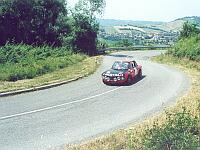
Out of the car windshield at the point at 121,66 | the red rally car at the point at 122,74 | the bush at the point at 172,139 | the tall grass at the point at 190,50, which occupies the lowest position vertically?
the tall grass at the point at 190,50

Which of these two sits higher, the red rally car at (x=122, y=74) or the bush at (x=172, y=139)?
the bush at (x=172, y=139)

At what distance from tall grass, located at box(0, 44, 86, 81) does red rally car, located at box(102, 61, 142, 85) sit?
A: 4566 millimetres

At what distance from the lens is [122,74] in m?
25.3

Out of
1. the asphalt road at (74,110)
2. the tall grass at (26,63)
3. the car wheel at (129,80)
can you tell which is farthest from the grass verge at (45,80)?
the car wheel at (129,80)

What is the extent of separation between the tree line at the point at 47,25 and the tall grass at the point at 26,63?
47.0ft

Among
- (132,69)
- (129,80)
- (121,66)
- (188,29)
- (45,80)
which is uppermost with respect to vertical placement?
(121,66)

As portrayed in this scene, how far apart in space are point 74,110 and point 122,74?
30.0ft

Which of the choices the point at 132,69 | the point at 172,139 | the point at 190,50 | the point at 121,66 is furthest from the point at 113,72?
the point at 190,50

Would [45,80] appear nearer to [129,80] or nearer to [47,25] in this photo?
[129,80]

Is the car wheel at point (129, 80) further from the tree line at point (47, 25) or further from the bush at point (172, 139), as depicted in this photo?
the tree line at point (47, 25)

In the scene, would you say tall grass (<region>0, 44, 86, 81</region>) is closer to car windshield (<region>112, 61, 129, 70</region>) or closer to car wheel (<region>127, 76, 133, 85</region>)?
car windshield (<region>112, 61, 129, 70</region>)

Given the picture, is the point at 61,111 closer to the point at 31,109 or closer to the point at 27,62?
the point at 31,109

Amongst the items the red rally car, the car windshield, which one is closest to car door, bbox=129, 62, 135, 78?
the red rally car

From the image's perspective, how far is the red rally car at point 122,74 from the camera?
2514 centimetres
